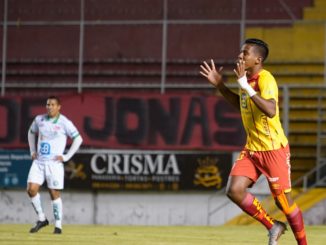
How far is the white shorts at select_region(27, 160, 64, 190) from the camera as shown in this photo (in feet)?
54.1

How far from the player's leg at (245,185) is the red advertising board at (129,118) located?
1214 cm

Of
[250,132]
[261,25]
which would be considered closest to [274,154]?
[250,132]

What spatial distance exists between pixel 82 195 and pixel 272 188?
12.7 meters

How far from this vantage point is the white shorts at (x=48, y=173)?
54.1 ft

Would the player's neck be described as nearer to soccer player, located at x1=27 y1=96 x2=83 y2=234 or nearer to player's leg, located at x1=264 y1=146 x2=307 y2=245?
player's leg, located at x1=264 y1=146 x2=307 y2=245

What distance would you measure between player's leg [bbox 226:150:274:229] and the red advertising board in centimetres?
1214

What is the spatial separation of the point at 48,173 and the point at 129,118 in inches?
286

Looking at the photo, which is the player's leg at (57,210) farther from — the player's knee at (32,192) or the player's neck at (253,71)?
the player's neck at (253,71)

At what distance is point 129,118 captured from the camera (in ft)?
77.6

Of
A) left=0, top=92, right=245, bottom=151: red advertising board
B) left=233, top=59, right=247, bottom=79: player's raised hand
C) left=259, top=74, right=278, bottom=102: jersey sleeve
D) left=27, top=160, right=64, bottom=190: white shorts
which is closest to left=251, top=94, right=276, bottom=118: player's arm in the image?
left=259, top=74, right=278, bottom=102: jersey sleeve

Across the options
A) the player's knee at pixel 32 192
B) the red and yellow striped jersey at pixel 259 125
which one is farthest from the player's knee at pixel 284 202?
the player's knee at pixel 32 192

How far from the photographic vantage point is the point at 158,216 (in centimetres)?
2283

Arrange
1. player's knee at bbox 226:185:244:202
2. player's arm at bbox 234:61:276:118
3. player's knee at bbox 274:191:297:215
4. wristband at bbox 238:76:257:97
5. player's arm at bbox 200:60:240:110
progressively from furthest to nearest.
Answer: player's arm at bbox 200:60:240:110, player's knee at bbox 274:191:297:215, player's knee at bbox 226:185:244:202, wristband at bbox 238:76:257:97, player's arm at bbox 234:61:276:118

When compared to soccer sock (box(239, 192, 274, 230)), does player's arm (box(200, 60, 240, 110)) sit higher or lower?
higher
